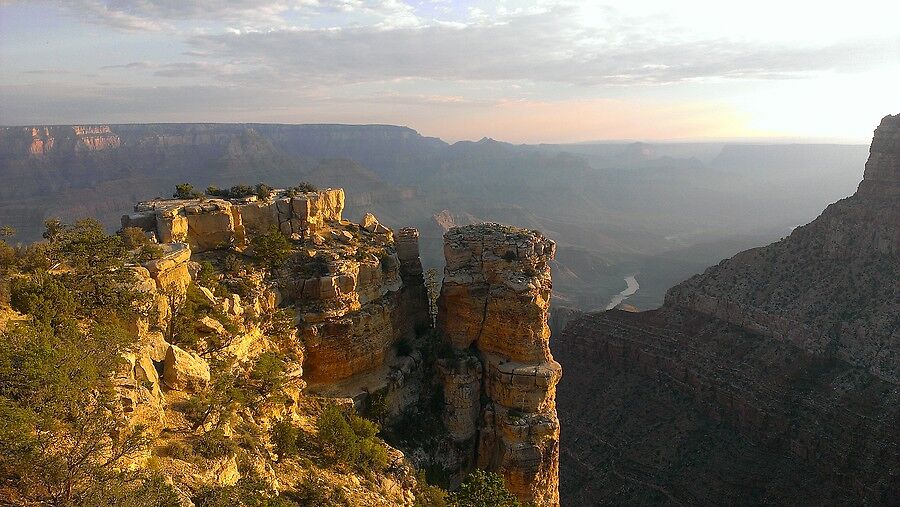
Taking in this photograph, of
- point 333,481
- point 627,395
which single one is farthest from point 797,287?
point 333,481

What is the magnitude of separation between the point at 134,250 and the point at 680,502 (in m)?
42.0

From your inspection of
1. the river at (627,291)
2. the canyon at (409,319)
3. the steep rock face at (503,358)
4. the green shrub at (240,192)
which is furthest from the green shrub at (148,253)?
the river at (627,291)

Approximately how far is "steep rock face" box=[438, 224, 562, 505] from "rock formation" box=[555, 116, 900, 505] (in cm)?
2460

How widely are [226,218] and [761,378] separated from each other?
4802 centimetres

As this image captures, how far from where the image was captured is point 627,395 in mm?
51625

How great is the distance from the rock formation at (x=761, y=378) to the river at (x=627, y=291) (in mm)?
68550

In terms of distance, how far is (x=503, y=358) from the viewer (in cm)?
2355

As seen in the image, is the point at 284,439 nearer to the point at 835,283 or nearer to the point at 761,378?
the point at 761,378

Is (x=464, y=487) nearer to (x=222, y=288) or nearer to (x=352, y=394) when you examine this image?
(x=352, y=394)

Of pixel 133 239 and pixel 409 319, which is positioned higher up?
pixel 133 239

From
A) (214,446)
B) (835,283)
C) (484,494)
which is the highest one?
(214,446)

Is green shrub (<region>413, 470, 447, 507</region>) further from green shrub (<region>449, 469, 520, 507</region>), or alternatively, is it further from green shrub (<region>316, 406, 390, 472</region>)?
green shrub (<region>316, 406, 390, 472</region>)

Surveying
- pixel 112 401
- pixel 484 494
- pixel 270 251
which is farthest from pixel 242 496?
pixel 270 251

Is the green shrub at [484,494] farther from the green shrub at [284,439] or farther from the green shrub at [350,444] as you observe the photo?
the green shrub at [284,439]
